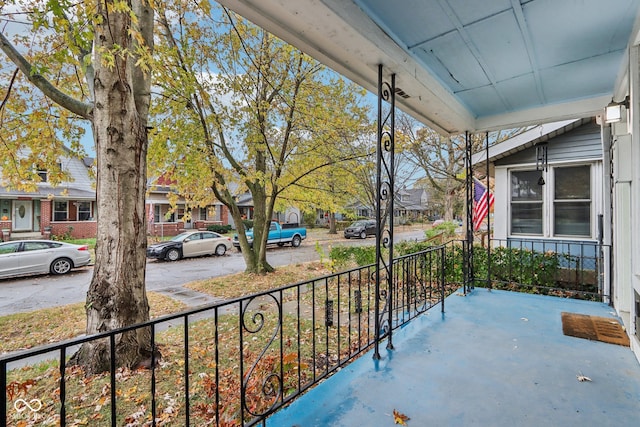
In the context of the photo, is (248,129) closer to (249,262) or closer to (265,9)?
(249,262)

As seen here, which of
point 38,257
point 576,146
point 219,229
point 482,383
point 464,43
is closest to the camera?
point 482,383

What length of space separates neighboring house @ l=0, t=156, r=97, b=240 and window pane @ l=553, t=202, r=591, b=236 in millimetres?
16797

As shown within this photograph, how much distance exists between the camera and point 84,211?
16.2 metres

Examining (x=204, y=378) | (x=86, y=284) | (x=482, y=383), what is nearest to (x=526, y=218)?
(x=482, y=383)

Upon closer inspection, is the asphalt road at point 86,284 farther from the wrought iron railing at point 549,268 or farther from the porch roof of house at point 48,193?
the porch roof of house at point 48,193

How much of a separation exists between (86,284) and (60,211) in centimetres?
1083

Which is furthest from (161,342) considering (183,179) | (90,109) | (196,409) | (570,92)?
(570,92)

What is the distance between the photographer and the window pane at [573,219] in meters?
5.34

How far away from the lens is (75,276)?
27.7ft

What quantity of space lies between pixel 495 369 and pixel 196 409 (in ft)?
8.02

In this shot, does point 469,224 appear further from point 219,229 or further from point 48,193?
point 219,229

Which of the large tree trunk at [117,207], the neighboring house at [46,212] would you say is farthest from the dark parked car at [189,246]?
the large tree trunk at [117,207]

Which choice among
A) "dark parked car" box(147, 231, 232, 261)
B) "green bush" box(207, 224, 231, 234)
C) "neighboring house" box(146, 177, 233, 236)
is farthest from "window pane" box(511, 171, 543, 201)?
"green bush" box(207, 224, 231, 234)

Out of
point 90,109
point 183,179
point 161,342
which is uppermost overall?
point 90,109
